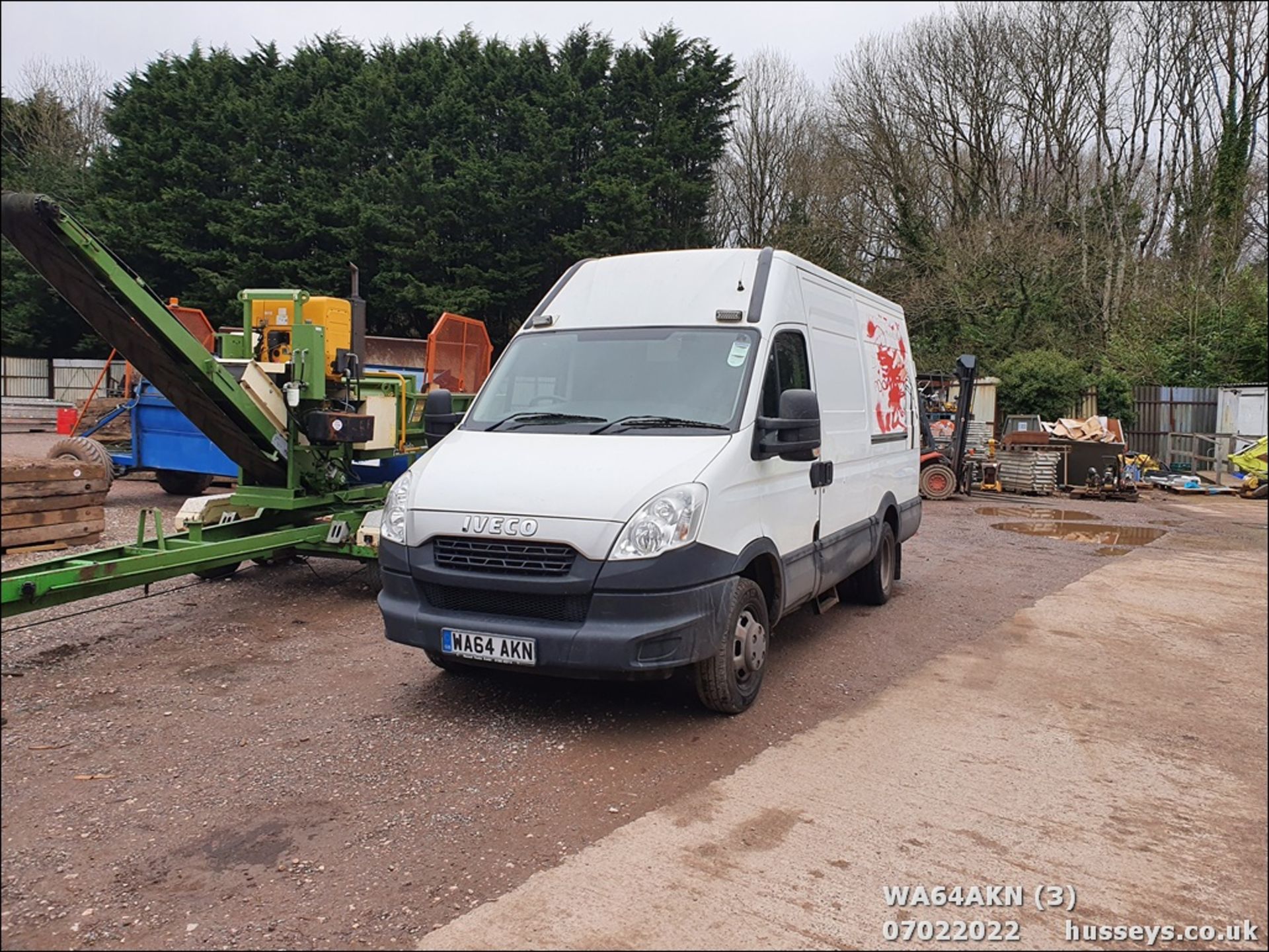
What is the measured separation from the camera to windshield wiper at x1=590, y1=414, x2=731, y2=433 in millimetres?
5160

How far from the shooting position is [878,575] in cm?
796

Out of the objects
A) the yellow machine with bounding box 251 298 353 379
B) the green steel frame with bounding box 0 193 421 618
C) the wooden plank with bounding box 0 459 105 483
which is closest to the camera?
the wooden plank with bounding box 0 459 105 483

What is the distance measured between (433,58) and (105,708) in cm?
3130

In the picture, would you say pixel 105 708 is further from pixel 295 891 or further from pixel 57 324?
pixel 57 324

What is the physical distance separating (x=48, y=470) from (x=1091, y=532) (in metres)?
13.0

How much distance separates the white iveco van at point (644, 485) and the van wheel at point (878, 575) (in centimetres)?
104

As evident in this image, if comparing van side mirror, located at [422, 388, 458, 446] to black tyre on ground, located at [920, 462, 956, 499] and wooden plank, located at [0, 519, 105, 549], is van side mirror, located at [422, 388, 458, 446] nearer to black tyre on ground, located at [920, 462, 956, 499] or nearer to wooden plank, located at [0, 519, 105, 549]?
wooden plank, located at [0, 519, 105, 549]

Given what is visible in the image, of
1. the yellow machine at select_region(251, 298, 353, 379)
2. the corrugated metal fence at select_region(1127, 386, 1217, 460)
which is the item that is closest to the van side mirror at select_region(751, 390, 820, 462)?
the corrugated metal fence at select_region(1127, 386, 1217, 460)

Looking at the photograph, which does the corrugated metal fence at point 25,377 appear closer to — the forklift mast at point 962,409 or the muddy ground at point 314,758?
the muddy ground at point 314,758

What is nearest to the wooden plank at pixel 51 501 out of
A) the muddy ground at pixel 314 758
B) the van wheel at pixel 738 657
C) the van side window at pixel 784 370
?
the muddy ground at pixel 314 758

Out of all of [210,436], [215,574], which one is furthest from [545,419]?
[215,574]

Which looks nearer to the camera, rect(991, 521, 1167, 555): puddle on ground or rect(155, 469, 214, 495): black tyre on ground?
rect(991, 521, 1167, 555): puddle on ground

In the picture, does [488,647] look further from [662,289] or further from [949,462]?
[949,462]

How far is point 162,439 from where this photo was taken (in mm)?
12242
